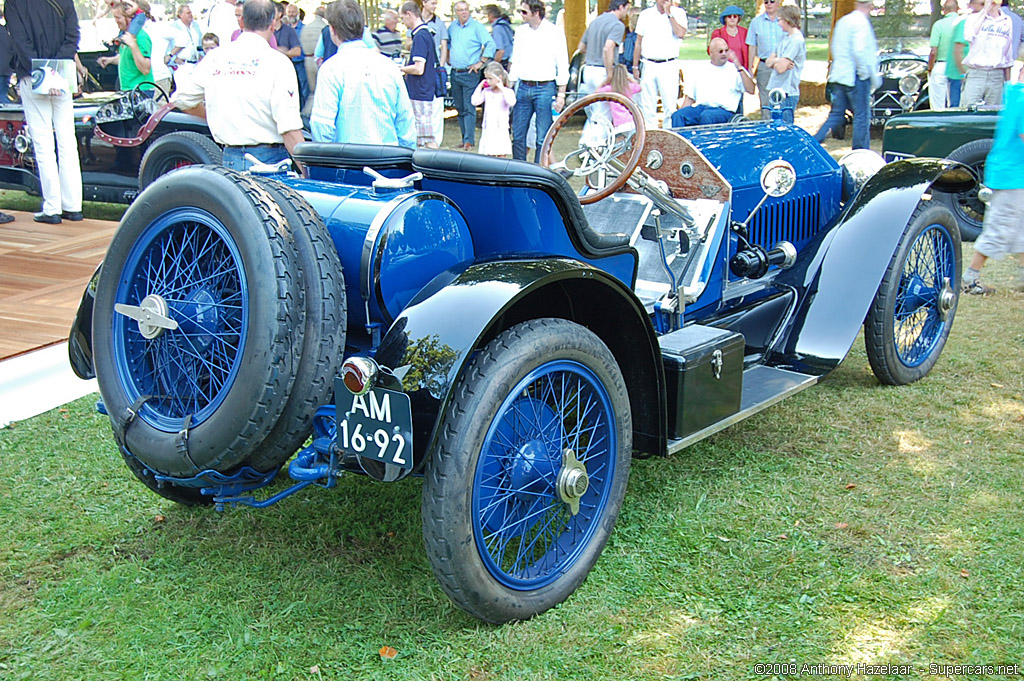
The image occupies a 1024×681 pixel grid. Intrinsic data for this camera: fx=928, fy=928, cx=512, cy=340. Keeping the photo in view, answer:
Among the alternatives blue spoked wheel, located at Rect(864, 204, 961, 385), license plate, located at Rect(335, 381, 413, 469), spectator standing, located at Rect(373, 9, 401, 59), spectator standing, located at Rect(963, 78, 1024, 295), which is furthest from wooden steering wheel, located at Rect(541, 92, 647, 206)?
spectator standing, located at Rect(373, 9, 401, 59)

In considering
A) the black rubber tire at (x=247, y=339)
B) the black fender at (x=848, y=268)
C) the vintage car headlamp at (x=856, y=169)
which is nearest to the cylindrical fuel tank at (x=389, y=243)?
the black rubber tire at (x=247, y=339)

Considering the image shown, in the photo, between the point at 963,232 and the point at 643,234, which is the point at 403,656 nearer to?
the point at 643,234

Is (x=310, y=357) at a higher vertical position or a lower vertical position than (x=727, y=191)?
lower

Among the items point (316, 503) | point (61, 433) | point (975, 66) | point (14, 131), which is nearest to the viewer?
point (316, 503)

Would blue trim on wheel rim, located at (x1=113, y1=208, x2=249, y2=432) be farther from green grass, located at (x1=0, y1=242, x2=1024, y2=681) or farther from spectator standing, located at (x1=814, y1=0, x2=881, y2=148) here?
spectator standing, located at (x1=814, y1=0, x2=881, y2=148)

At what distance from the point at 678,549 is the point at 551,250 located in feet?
3.66

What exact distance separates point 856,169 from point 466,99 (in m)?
8.05

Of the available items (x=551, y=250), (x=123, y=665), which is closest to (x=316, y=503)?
(x=123, y=665)

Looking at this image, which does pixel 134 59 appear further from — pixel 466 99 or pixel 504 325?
pixel 504 325

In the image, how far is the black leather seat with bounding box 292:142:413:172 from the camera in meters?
3.15

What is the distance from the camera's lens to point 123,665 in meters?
2.63

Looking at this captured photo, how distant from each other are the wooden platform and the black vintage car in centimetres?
53

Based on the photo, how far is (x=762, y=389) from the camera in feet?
12.7

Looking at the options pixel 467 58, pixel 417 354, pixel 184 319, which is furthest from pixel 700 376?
pixel 467 58
